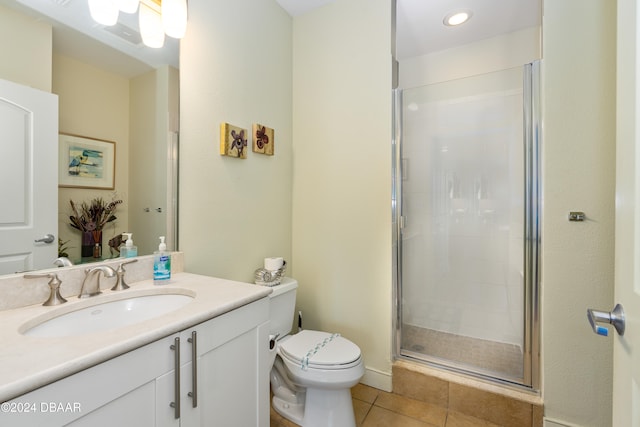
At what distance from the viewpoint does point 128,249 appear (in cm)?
125

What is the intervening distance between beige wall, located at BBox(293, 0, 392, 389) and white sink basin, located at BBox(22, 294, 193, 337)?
1096 mm

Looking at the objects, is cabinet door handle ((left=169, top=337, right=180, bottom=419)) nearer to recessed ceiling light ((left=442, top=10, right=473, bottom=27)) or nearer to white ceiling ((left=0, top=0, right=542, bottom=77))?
white ceiling ((left=0, top=0, right=542, bottom=77))

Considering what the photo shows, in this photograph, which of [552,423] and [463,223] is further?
[463,223]

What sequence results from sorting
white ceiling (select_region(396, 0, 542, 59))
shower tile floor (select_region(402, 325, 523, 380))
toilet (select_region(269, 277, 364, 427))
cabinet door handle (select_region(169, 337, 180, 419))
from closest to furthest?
cabinet door handle (select_region(169, 337, 180, 419)) → toilet (select_region(269, 277, 364, 427)) → shower tile floor (select_region(402, 325, 523, 380)) → white ceiling (select_region(396, 0, 542, 59))

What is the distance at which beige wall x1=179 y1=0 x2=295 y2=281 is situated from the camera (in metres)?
1.47

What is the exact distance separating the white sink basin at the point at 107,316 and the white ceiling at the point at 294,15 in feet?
3.09

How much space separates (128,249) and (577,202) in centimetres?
204

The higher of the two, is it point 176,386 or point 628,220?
point 628,220

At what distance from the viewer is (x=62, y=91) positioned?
1.05 meters

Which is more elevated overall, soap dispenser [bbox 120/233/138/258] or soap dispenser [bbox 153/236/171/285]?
soap dispenser [bbox 120/233/138/258]

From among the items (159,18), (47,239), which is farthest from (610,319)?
(159,18)

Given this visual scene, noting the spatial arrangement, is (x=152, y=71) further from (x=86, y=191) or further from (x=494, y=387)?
(x=494, y=387)

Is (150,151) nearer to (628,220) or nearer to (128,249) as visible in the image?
(128,249)

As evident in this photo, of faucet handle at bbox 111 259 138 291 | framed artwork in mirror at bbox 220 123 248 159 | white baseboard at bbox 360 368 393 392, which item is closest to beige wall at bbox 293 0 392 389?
white baseboard at bbox 360 368 393 392
